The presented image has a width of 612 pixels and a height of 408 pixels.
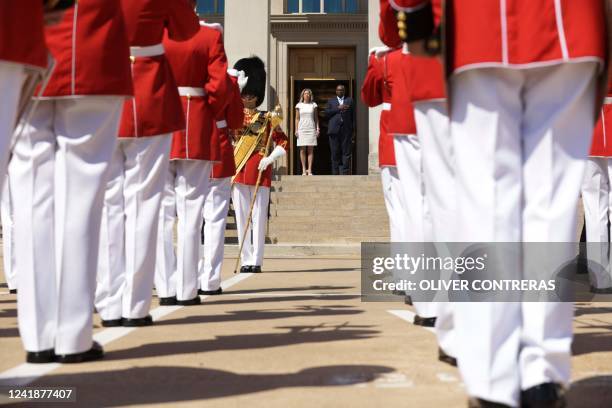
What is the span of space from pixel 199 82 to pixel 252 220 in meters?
4.58

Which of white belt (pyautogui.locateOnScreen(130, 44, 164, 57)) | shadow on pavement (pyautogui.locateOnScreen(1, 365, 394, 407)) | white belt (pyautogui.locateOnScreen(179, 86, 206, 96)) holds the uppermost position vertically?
white belt (pyautogui.locateOnScreen(130, 44, 164, 57))

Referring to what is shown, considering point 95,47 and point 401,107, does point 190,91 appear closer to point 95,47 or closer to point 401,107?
point 401,107

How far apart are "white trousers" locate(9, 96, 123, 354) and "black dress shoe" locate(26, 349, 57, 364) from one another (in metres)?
0.02

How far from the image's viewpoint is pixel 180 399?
3.55 meters

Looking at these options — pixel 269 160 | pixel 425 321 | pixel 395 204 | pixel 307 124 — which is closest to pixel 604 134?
pixel 395 204

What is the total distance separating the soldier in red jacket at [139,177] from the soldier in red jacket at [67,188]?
1.27 metres

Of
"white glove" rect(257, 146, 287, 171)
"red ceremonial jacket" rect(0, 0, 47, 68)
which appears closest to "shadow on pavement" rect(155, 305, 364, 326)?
"red ceremonial jacket" rect(0, 0, 47, 68)

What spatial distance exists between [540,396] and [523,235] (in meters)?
0.50

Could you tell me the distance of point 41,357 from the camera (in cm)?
425

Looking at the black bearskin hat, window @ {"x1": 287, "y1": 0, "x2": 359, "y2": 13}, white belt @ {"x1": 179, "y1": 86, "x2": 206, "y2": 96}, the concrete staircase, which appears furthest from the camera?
window @ {"x1": 287, "y1": 0, "x2": 359, "y2": 13}

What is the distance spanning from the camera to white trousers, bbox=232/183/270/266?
37.9 ft

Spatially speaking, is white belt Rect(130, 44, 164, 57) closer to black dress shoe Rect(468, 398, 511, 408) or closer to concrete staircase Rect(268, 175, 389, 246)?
black dress shoe Rect(468, 398, 511, 408)

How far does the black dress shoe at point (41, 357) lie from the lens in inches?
167

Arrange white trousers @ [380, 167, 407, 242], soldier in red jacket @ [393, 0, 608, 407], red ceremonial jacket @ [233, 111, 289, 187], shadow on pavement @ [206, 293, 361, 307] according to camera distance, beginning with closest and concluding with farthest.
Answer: soldier in red jacket @ [393, 0, 608, 407] < shadow on pavement @ [206, 293, 361, 307] < white trousers @ [380, 167, 407, 242] < red ceremonial jacket @ [233, 111, 289, 187]
